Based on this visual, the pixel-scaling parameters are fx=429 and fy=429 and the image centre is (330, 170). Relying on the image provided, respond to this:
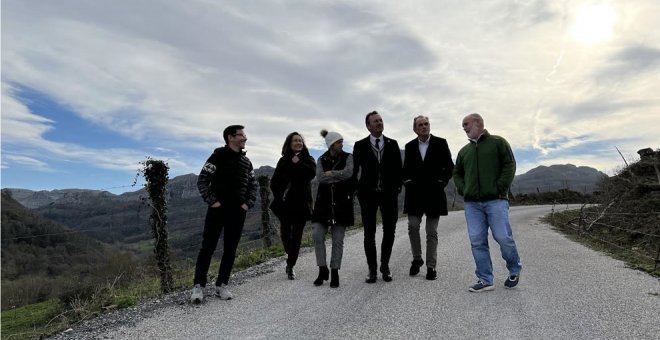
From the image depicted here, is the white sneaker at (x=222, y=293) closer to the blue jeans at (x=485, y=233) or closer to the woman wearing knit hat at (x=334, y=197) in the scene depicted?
the woman wearing knit hat at (x=334, y=197)

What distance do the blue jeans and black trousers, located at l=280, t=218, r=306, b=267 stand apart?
240 centimetres

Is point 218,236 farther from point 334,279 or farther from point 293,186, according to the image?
point 334,279

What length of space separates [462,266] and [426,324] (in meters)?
2.99

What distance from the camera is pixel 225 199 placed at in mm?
5477

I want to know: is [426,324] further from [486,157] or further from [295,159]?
[295,159]

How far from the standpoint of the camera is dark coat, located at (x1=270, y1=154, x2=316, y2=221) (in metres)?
6.27

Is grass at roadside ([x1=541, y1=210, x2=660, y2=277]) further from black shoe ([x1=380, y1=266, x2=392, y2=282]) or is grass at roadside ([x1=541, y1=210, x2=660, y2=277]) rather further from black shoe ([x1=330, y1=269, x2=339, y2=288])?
black shoe ([x1=330, y1=269, x2=339, y2=288])

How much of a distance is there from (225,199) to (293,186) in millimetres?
1167

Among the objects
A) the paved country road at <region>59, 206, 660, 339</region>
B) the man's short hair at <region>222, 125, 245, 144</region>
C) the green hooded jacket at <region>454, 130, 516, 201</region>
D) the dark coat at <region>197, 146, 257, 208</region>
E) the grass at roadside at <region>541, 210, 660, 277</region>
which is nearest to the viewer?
the paved country road at <region>59, 206, 660, 339</region>

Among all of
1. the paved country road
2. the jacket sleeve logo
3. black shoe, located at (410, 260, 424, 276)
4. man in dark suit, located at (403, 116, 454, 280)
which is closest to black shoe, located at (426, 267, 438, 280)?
man in dark suit, located at (403, 116, 454, 280)

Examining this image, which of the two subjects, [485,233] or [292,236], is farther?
[292,236]

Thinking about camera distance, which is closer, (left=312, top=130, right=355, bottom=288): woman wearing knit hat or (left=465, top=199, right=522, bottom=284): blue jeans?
(left=465, top=199, right=522, bottom=284): blue jeans

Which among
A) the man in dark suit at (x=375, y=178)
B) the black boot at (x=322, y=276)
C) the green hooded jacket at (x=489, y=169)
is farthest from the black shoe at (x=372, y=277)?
the green hooded jacket at (x=489, y=169)

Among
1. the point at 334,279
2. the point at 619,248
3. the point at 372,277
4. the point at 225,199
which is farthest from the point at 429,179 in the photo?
the point at 619,248
